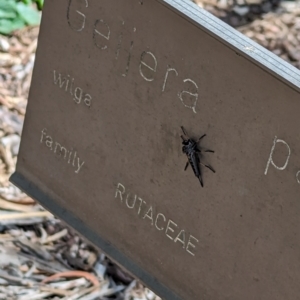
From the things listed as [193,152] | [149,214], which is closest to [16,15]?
[149,214]

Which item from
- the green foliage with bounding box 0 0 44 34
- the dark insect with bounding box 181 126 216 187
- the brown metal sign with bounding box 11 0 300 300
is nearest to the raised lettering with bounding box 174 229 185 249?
the brown metal sign with bounding box 11 0 300 300

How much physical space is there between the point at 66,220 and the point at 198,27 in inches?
30.5

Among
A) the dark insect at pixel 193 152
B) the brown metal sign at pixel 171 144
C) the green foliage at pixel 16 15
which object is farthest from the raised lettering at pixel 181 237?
the green foliage at pixel 16 15

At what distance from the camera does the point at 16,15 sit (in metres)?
3.21

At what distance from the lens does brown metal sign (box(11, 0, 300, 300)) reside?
63.0 inches

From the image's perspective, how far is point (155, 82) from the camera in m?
1.76

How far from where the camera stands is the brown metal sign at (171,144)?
1.60 metres

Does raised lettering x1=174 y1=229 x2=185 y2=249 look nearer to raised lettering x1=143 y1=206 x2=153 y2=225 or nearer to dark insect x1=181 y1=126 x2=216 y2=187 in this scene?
raised lettering x1=143 y1=206 x2=153 y2=225

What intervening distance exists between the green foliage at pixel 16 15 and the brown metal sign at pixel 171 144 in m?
1.08

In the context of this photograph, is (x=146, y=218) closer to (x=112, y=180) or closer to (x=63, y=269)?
(x=112, y=180)

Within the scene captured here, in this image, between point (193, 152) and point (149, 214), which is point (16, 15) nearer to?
point (149, 214)

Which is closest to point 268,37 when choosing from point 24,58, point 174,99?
point 24,58

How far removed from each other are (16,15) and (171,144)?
5.31ft

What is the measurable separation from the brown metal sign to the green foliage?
108 cm
